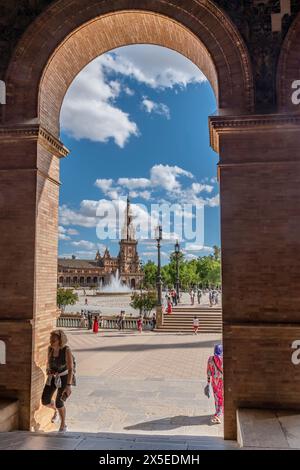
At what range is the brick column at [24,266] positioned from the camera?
667 cm

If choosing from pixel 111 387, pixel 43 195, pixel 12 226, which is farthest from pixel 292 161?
pixel 111 387

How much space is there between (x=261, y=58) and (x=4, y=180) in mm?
4940

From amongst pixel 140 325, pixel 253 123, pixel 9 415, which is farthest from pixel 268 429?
pixel 140 325

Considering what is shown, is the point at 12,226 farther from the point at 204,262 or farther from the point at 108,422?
the point at 204,262

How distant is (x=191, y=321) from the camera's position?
23.6 m

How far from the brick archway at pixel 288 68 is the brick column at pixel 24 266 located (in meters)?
4.19

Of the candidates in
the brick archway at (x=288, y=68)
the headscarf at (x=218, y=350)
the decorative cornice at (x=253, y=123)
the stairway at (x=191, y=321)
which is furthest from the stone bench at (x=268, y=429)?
the stairway at (x=191, y=321)

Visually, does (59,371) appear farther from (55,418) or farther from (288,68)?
(288,68)

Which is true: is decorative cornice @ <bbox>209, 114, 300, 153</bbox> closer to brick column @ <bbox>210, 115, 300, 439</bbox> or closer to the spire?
brick column @ <bbox>210, 115, 300, 439</bbox>

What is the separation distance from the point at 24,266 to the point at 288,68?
221 inches

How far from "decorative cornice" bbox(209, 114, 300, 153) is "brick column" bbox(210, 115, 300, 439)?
0.05 ft

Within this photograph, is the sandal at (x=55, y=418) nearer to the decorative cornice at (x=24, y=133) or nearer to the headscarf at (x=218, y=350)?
the headscarf at (x=218, y=350)

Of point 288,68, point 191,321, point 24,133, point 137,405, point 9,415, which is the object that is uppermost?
point 288,68

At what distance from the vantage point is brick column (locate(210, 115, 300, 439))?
20.1 feet
